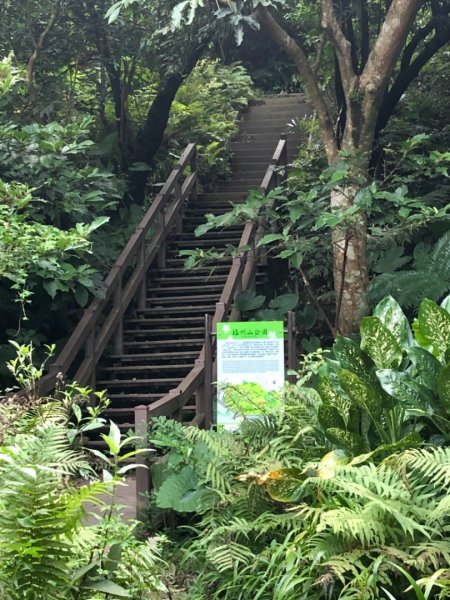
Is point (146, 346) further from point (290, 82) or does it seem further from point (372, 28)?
point (290, 82)

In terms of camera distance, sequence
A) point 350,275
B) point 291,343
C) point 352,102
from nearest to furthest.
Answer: point 291,343 → point 350,275 → point 352,102

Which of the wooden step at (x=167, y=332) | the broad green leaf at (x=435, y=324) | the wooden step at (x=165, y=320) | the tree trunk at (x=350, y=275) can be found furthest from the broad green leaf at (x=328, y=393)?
the wooden step at (x=165, y=320)

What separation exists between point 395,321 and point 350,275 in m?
2.55

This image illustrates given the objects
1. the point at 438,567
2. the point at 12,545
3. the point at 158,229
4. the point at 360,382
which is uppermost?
the point at 158,229

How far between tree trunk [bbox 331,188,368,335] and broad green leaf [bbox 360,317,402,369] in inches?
103

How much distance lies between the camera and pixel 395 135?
30.1 ft

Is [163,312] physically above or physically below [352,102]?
below

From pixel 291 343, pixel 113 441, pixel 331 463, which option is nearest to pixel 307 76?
pixel 291 343

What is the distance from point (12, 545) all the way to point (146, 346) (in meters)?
5.54

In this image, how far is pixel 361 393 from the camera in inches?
140

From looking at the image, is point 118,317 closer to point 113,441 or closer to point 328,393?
point 328,393

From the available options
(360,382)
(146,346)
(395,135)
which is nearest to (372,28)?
(395,135)

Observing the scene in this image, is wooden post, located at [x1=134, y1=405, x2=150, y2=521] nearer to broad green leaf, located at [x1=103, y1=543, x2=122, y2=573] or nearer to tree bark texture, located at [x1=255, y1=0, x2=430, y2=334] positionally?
broad green leaf, located at [x1=103, y1=543, x2=122, y2=573]

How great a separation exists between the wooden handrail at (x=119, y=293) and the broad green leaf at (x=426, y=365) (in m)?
3.72
